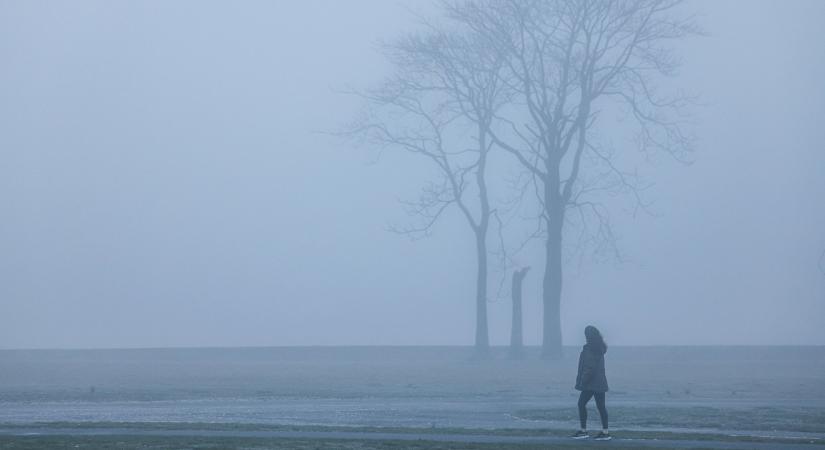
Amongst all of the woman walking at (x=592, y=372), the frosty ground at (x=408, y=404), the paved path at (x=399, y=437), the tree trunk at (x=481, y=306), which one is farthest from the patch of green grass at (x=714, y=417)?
the tree trunk at (x=481, y=306)

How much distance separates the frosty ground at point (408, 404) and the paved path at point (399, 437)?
1.3 inches

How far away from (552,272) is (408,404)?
2526 centimetres

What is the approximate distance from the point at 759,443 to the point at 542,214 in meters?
36.7

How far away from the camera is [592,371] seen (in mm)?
22281

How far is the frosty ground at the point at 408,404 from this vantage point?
2131 cm


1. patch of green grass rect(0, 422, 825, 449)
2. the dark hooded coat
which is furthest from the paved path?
the dark hooded coat

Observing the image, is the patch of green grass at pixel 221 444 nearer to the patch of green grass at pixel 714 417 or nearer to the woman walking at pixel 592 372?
the woman walking at pixel 592 372

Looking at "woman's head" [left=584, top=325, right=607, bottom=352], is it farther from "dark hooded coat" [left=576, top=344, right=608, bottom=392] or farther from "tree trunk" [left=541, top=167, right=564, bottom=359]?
"tree trunk" [left=541, top=167, right=564, bottom=359]

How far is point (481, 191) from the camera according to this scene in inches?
2397

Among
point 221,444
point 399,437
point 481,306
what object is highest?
point 481,306

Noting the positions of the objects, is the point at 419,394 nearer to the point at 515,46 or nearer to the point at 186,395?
the point at 186,395

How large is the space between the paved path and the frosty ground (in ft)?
0.11

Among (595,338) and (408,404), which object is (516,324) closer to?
(408,404)

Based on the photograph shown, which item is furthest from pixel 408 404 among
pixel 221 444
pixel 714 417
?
pixel 221 444
